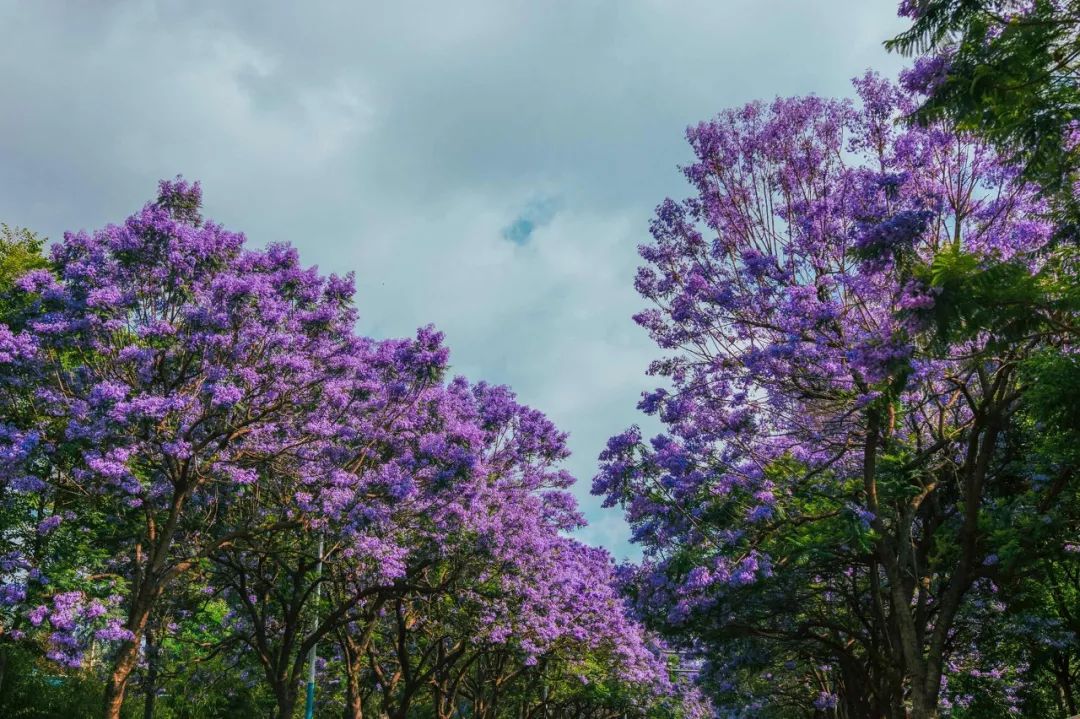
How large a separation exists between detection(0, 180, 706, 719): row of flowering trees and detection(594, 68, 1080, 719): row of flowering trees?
3990 millimetres

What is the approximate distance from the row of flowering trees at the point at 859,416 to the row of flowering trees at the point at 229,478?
399 cm

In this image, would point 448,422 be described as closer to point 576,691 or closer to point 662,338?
point 662,338

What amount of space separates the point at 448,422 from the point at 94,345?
20.7 feet

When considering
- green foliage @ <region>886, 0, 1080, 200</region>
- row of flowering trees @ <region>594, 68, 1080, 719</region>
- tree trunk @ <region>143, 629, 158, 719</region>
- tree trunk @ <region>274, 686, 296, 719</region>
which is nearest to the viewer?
green foliage @ <region>886, 0, 1080, 200</region>

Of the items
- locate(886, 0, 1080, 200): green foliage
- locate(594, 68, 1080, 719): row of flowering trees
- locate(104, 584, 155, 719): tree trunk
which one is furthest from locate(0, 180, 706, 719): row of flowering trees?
locate(886, 0, 1080, 200): green foliage

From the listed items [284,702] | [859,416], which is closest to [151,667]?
[284,702]

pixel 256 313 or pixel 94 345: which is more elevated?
pixel 256 313

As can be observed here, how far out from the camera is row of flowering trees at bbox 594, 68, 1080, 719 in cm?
1075

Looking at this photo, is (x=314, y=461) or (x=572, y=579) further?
(x=572, y=579)

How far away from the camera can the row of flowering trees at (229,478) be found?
12.5 m

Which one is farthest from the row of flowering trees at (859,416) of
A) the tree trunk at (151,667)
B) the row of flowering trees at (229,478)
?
the tree trunk at (151,667)

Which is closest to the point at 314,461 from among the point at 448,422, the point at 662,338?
the point at 448,422

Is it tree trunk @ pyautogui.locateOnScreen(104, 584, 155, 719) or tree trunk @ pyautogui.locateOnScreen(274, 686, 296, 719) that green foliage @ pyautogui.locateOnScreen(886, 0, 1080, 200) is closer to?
tree trunk @ pyautogui.locateOnScreen(104, 584, 155, 719)

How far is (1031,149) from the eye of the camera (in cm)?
904
